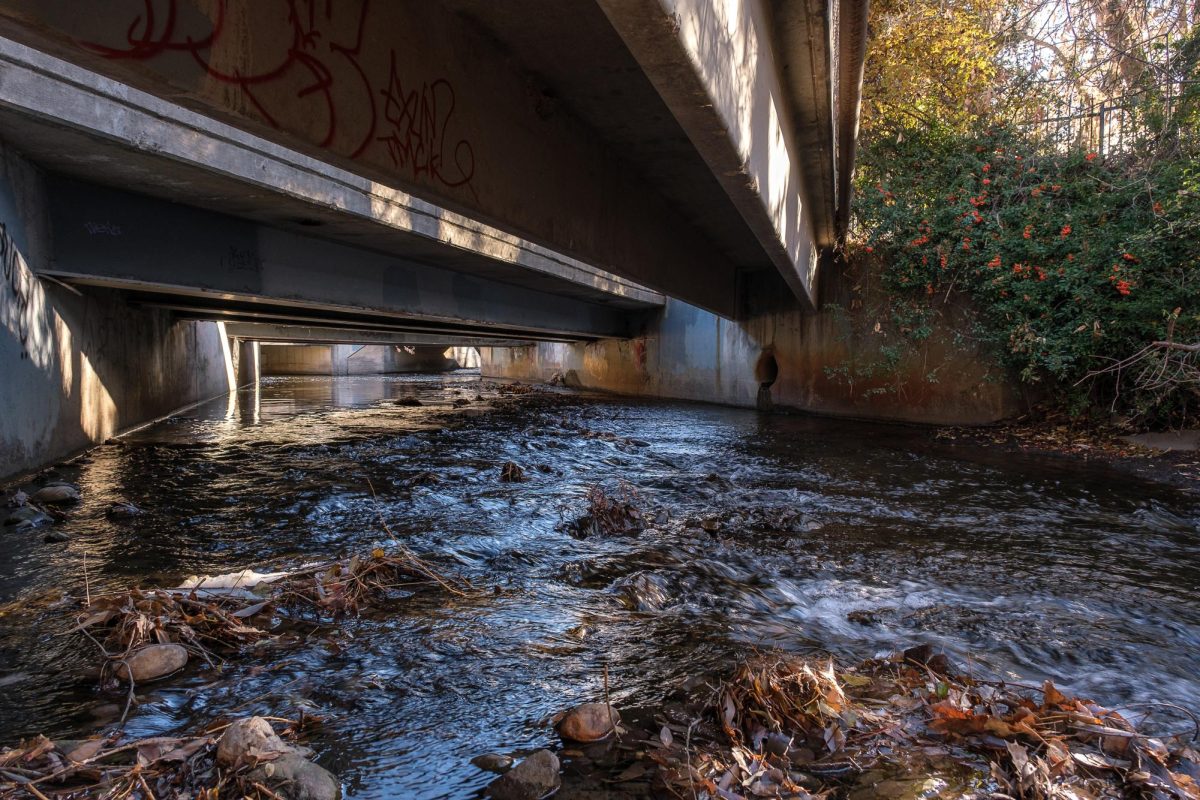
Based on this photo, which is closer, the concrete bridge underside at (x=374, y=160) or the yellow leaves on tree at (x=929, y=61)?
the concrete bridge underside at (x=374, y=160)

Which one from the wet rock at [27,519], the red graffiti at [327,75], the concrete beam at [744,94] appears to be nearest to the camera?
the red graffiti at [327,75]

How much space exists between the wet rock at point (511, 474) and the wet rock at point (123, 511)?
3656 millimetres

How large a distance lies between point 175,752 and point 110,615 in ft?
5.16

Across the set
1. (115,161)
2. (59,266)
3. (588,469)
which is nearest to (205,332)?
(59,266)

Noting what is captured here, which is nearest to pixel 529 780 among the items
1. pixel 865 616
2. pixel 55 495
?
pixel 865 616

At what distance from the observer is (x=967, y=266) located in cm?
1288

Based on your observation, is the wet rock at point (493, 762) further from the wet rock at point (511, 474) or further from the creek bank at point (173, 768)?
the wet rock at point (511, 474)

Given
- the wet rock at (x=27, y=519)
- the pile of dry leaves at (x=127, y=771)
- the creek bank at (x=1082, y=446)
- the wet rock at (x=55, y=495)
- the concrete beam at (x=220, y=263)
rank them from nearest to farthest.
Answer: the pile of dry leaves at (x=127, y=771) → the wet rock at (x=27, y=519) → the wet rock at (x=55, y=495) → the concrete beam at (x=220, y=263) → the creek bank at (x=1082, y=446)

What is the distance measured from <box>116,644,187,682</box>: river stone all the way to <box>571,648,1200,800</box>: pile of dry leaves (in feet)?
6.97

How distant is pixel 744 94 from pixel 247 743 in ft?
15.9

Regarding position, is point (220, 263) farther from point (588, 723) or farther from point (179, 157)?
→ point (588, 723)

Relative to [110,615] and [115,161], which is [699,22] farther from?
[115,161]

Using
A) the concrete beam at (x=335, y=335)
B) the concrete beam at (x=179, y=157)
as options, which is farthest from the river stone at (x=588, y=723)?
the concrete beam at (x=335, y=335)

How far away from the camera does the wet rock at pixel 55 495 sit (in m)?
6.27
